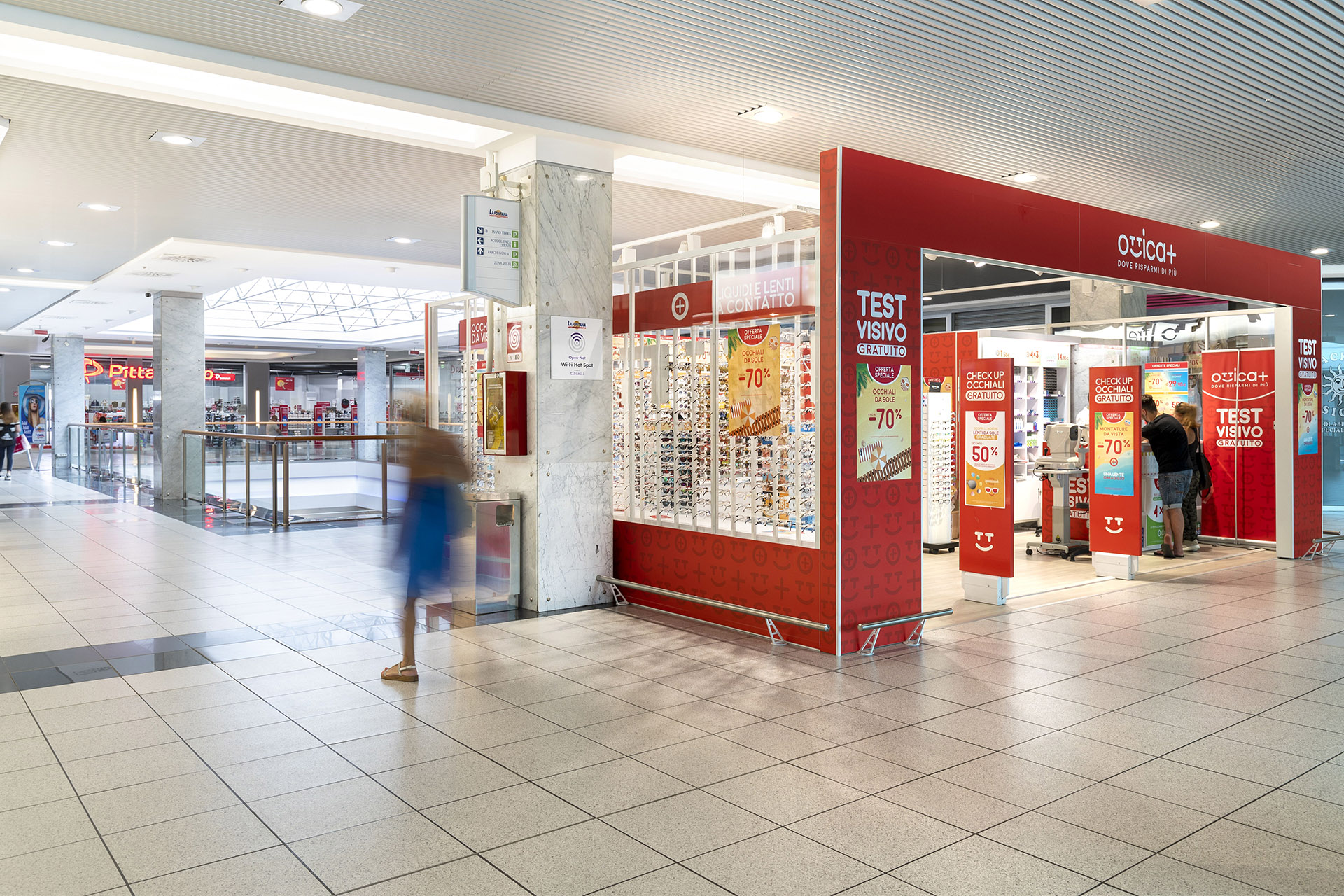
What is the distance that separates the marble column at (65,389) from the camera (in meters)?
22.1

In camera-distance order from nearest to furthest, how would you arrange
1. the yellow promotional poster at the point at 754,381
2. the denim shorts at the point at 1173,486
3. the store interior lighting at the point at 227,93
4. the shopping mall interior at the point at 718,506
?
the shopping mall interior at the point at 718,506 < the store interior lighting at the point at 227,93 < the yellow promotional poster at the point at 754,381 < the denim shorts at the point at 1173,486

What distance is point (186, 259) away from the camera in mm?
11797

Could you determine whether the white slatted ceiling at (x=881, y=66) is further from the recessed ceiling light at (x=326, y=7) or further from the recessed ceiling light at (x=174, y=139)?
the recessed ceiling light at (x=174, y=139)

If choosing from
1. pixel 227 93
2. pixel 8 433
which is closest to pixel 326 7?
pixel 227 93

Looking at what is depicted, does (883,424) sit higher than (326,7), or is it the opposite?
(326,7)

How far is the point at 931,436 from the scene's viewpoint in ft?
31.6

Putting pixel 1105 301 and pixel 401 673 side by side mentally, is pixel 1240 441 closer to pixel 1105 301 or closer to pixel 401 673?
pixel 1105 301

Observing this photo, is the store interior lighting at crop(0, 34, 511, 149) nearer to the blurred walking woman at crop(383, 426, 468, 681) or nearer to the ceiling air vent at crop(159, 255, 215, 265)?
the blurred walking woman at crop(383, 426, 468, 681)

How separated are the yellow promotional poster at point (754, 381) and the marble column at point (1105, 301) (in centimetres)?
676

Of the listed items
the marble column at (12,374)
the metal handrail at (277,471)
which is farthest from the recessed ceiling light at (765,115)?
the marble column at (12,374)

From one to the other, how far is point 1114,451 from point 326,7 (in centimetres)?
694

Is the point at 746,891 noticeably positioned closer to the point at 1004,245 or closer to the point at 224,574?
the point at 1004,245

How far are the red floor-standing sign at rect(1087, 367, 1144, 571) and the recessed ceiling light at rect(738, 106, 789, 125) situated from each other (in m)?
3.89

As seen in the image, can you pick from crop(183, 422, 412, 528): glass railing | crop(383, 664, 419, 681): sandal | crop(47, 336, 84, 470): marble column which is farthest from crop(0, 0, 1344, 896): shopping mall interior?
crop(47, 336, 84, 470): marble column
